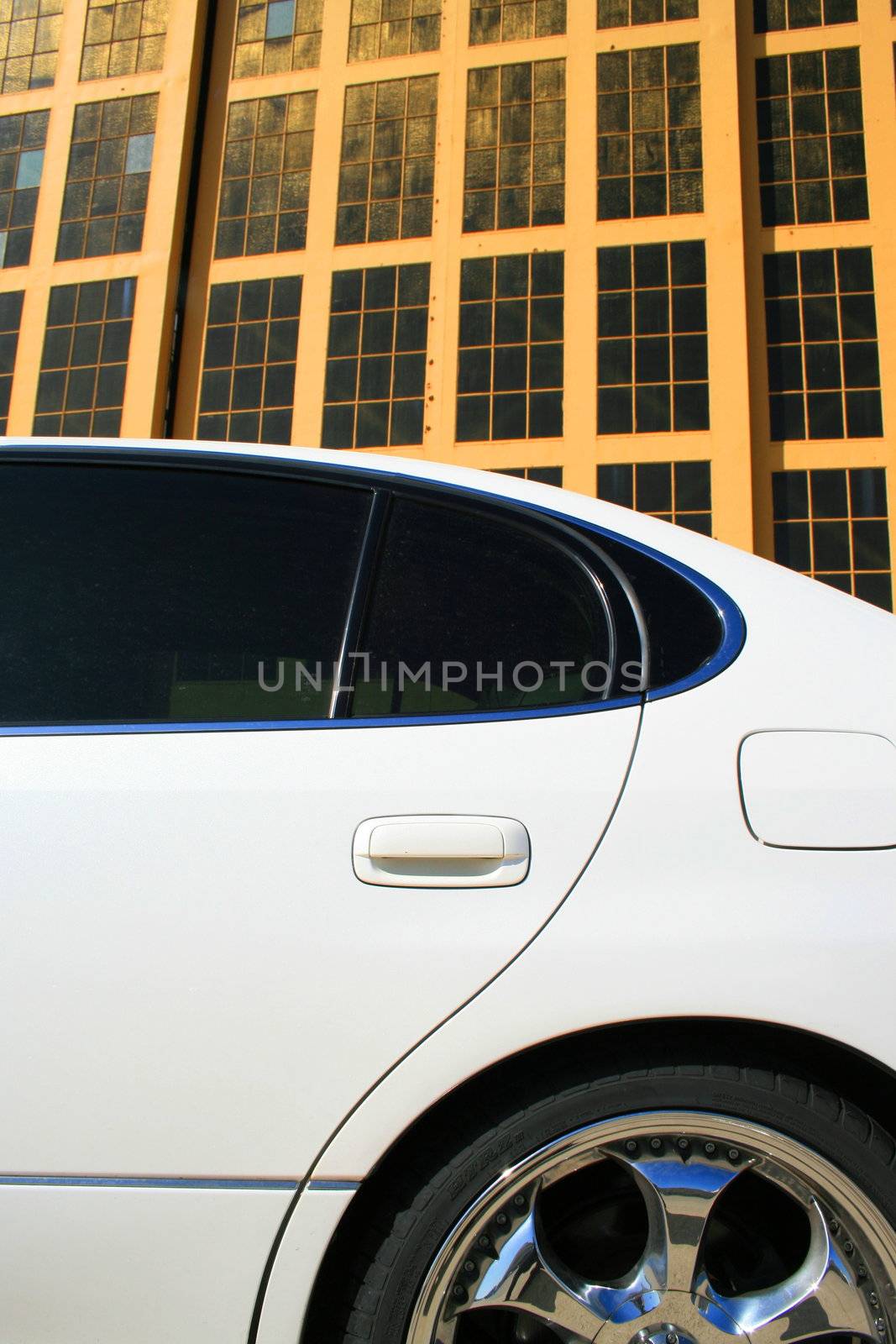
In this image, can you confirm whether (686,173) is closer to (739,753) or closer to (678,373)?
(678,373)

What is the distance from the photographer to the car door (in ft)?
3.68

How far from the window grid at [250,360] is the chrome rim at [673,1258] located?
15.2 meters

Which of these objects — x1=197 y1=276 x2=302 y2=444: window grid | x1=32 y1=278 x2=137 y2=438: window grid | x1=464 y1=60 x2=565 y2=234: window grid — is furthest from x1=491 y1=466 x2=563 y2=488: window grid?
x1=32 y1=278 x2=137 y2=438: window grid

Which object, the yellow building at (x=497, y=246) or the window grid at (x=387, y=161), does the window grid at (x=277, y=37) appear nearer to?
the yellow building at (x=497, y=246)

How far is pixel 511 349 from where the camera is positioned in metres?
14.9

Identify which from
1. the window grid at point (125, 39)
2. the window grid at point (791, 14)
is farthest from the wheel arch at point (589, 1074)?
the window grid at point (125, 39)

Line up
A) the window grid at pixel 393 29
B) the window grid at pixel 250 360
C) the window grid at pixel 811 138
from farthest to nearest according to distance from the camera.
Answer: the window grid at pixel 393 29 → the window grid at pixel 250 360 → the window grid at pixel 811 138

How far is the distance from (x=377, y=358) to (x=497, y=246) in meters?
2.74

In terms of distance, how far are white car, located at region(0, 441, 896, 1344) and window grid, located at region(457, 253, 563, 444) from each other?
14.1 m

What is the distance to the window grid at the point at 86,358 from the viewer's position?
16.0m

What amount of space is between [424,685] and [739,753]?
0.44 metres

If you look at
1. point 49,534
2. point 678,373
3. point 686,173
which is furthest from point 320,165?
point 49,534

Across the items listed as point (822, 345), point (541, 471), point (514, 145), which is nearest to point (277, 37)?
point (514, 145)

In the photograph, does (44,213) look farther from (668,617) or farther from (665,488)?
(668,617)
